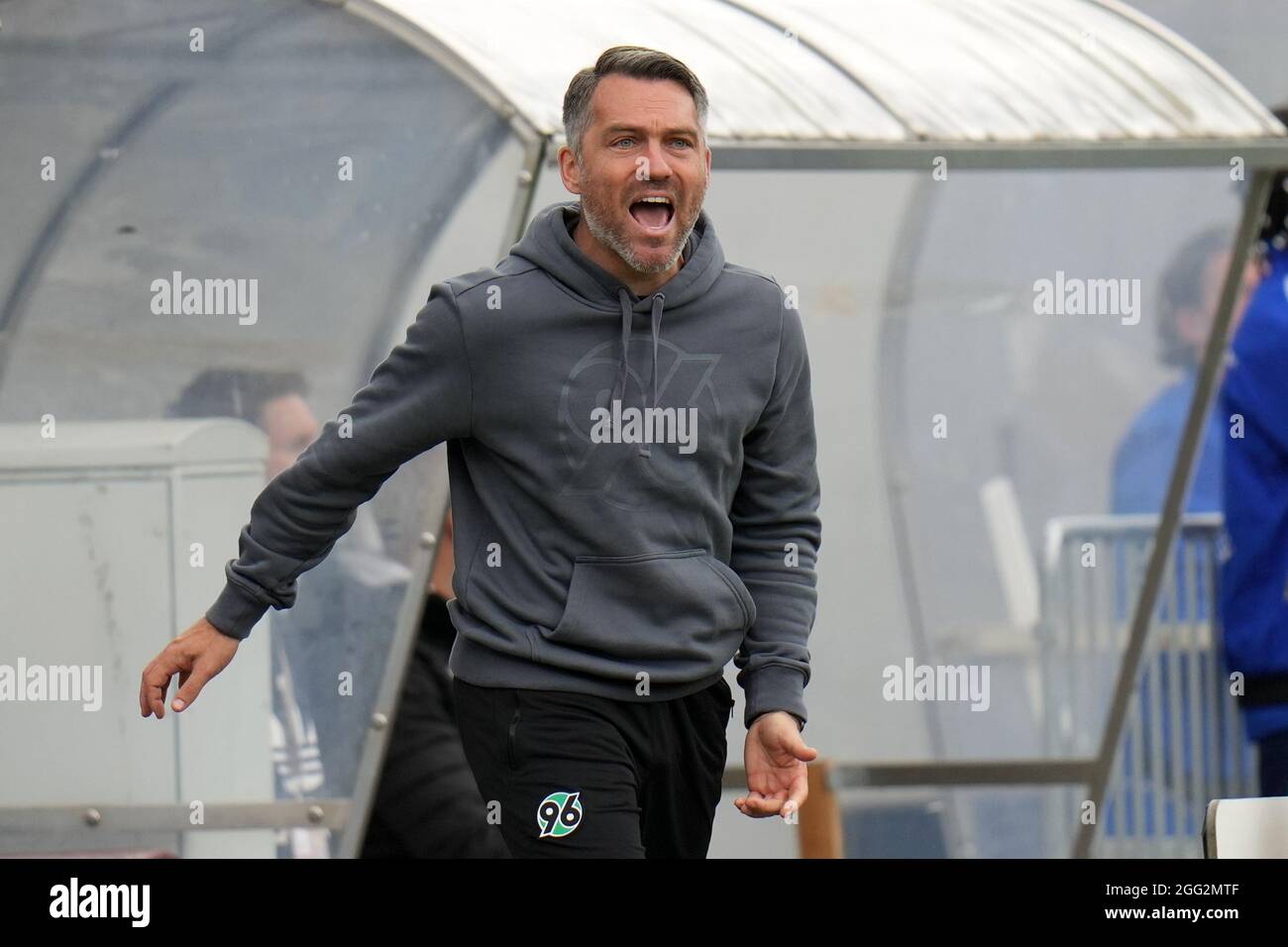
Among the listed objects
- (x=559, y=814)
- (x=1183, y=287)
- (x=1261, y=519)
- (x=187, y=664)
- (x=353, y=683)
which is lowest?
(x=559, y=814)

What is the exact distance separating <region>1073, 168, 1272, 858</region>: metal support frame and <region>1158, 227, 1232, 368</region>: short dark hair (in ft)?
2.76

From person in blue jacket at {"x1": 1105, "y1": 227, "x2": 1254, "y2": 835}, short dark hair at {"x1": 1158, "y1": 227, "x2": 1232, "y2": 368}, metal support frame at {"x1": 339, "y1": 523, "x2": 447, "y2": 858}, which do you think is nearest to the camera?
metal support frame at {"x1": 339, "y1": 523, "x2": 447, "y2": 858}

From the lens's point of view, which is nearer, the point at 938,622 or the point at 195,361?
the point at 195,361

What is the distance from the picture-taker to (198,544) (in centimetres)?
536

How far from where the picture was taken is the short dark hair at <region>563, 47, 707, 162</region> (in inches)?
137

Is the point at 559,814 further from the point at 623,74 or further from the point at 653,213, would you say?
the point at 623,74

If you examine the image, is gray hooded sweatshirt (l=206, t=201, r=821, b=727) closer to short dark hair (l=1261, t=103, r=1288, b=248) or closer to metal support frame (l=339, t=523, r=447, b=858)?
metal support frame (l=339, t=523, r=447, b=858)

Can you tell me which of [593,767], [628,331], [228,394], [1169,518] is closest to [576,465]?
[628,331]

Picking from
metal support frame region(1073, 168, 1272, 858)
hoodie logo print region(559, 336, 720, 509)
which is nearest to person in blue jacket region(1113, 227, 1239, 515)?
metal support frame region(1073, 168, 1272, 858)

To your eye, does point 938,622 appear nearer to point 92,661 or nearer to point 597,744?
point 92,661

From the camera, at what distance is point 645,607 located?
136 inches

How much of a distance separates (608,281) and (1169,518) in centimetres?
339
